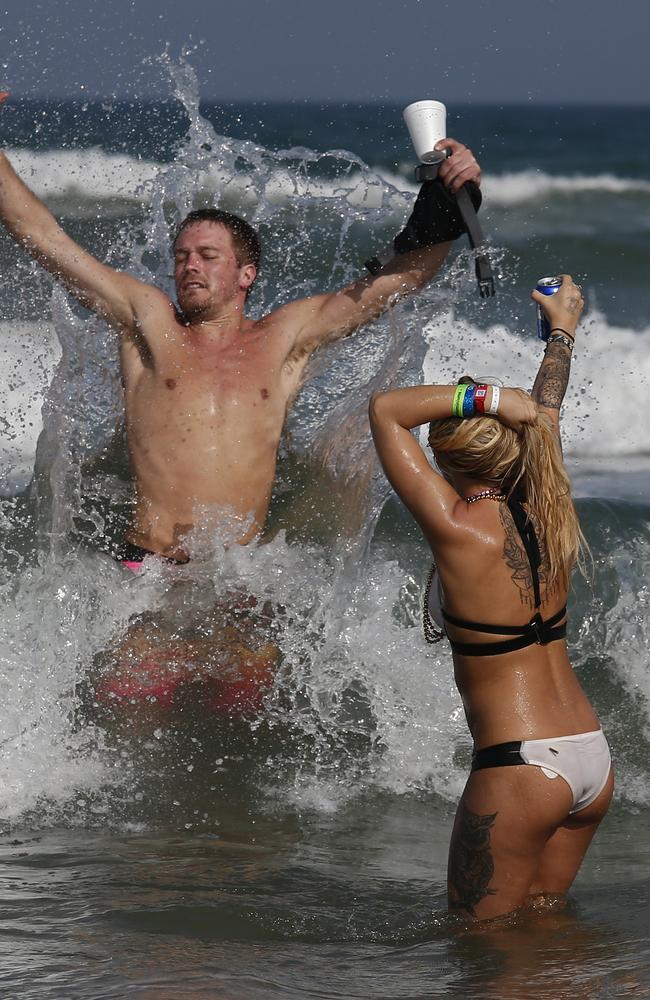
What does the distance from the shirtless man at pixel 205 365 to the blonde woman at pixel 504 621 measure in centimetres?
183

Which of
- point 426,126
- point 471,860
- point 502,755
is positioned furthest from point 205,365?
point 471,860

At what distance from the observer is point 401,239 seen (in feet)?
17.1

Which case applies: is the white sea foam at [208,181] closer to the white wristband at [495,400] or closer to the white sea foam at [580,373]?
the white sea foam at [580,373]

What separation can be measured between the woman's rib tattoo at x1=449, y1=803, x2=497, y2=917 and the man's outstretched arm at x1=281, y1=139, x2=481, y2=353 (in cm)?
239

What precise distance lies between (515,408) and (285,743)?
258 cm

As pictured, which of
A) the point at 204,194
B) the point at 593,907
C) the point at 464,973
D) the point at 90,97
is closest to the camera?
the point at 464,973

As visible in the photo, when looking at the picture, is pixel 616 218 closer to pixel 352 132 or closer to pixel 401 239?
pixel 401 239

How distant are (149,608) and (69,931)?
1.82 meters

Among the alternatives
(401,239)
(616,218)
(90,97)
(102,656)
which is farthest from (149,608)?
(616,218)

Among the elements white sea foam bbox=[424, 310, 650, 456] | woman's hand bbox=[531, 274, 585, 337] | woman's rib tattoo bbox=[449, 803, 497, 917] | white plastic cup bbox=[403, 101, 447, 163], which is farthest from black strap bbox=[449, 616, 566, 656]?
white sea foam bbox=[424, 310, 650, 456]

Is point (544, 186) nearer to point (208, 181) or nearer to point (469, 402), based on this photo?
point (208, 181)

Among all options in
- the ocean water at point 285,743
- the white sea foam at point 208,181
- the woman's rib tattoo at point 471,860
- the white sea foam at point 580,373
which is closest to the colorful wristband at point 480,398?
the woman's rib tattoo at point 471,860

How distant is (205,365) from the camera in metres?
5.47

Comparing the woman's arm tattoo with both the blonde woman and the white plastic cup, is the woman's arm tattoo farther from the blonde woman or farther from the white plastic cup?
the white plastic cup
